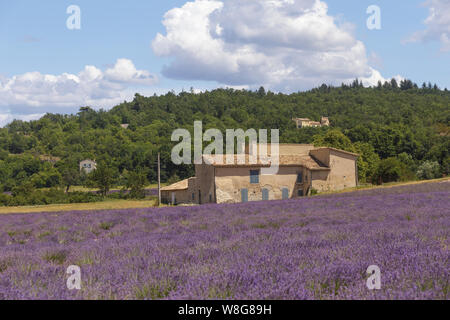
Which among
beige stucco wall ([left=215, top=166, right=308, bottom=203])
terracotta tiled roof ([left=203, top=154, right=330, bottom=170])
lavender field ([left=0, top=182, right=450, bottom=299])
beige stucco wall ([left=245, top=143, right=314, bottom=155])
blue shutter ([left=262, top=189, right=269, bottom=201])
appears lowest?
blue shutter ([left=262, top=189, right=269, bottom=201])

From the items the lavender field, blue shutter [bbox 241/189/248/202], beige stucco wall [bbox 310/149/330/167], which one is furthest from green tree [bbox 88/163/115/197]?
the lavender field

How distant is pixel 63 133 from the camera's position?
106m

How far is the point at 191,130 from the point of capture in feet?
305

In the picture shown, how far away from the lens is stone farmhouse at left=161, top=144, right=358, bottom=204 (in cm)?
3409

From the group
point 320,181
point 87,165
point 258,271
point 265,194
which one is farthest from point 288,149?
point 87,165

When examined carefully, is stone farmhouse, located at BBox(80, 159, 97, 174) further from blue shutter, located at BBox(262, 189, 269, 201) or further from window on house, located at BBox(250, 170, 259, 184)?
blue shutter, located at BBox(262, 189, 269, 201)

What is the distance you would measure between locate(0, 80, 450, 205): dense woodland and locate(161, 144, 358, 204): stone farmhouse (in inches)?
378

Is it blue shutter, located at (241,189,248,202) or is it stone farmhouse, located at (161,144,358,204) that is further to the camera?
blue shutter, located at (241,189,248,202)

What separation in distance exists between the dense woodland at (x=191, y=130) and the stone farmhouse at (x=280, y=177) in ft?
31.5

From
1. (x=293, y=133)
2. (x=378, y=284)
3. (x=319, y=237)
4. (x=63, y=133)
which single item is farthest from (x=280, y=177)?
(x=63, y=133)
